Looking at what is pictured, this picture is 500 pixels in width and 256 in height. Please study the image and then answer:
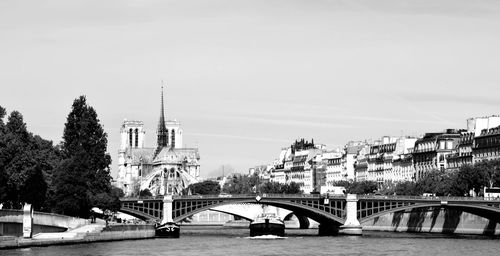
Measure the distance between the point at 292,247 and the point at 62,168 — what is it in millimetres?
17951

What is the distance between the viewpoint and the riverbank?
291 ft

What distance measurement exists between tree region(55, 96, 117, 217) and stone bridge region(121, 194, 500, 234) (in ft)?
61.4

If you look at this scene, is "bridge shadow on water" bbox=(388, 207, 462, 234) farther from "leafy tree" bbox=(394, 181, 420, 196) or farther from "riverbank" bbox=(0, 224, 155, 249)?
"riverbank" bbox=(0, 224, 155, 249)

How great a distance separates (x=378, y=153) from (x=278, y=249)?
101317 millimetres

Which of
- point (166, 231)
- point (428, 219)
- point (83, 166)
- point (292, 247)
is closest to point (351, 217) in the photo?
point (428, 219)

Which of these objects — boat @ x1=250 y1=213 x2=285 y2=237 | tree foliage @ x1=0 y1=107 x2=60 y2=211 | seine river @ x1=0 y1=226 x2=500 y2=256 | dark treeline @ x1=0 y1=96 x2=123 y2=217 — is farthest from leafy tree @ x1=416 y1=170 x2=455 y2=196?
tree foliage @ x1=0 y1=107 x2=60 y2=211

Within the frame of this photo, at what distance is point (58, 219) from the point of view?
10056 cm

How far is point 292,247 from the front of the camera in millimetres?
102375

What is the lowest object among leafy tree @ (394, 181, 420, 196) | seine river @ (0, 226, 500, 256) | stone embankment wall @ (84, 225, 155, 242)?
seine river @ (0, 226, 500, 256)

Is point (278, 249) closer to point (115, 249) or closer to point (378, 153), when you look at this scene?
point (115, 249)

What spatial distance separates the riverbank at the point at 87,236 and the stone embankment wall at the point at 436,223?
30.3 metres

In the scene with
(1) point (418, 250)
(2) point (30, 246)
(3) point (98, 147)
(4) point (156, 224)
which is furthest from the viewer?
(4) point (156, 224)

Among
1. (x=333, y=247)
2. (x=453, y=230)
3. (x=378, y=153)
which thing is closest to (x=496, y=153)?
(x=453, y=230)

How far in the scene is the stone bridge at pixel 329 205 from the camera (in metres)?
125
